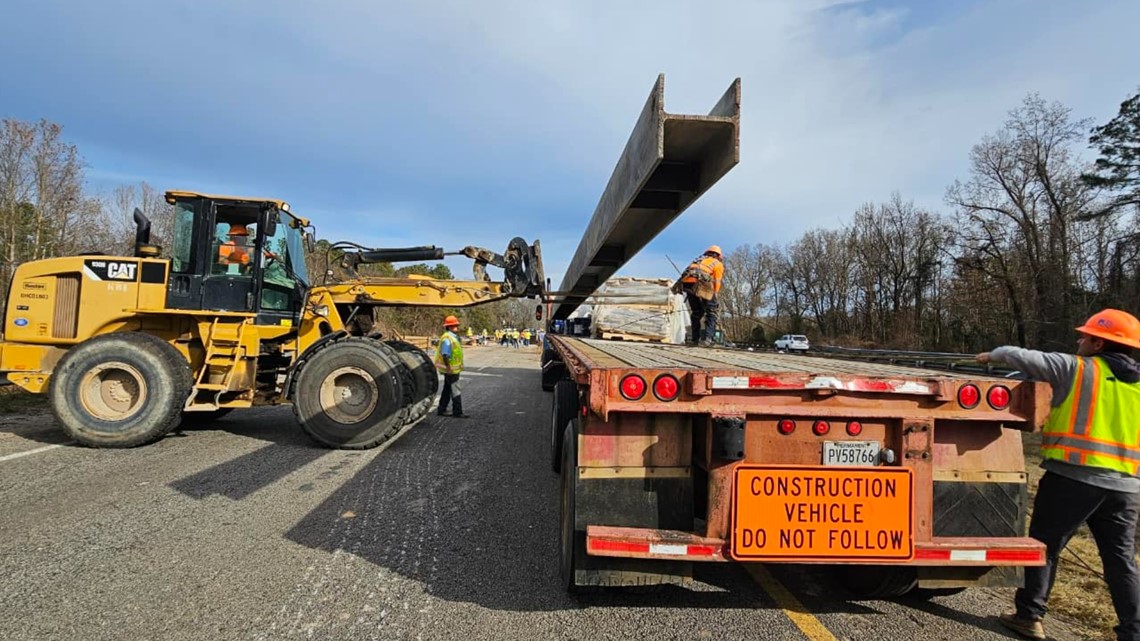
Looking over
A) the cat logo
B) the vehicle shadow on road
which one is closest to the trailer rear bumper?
the vehicle shadow on road

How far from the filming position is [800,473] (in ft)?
8.84

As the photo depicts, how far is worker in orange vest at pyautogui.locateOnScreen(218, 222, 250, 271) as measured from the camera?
716 centimetres

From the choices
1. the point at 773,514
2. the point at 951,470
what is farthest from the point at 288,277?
the point at 951,470

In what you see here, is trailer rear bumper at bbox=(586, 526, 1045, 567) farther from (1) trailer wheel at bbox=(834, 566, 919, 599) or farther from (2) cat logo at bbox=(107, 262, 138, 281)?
(2) cat logo at bbox=(107, 262, 138, 281)

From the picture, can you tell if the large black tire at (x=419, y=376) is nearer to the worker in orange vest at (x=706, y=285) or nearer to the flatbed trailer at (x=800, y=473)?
the worker in orange vest at (x=706, y=285)

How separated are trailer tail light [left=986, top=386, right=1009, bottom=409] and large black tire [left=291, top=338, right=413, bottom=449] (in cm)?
567

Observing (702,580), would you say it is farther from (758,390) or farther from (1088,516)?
(1088,516)

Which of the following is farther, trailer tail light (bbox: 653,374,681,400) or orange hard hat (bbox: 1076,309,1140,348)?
orange hard hat (bbox: 1076,309,1140,348)

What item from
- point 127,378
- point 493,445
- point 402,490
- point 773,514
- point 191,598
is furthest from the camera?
point 493,445

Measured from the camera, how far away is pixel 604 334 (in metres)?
10.8

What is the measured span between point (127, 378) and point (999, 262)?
38.2 meters

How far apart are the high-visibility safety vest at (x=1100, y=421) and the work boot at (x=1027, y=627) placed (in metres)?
0.85

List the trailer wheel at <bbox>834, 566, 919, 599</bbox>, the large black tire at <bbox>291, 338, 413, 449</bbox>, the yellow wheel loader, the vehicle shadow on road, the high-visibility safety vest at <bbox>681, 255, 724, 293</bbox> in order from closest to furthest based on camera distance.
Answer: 1. the trailer wheel at <bbox>834, 566, 919, 599</bbox>
2. the vehicle shadow on road
3. the yellow wheel loader
4. the large black tire at <bbox>291, 338, 413, 449</bbox>
5. the high-visibility safety vest at <bbox>681, 255, 724, 293</bbox>

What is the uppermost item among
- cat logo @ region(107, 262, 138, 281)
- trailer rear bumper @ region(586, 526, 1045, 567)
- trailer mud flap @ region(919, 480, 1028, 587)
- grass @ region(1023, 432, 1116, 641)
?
cat logo @ region(107, 262, 138, 281)
